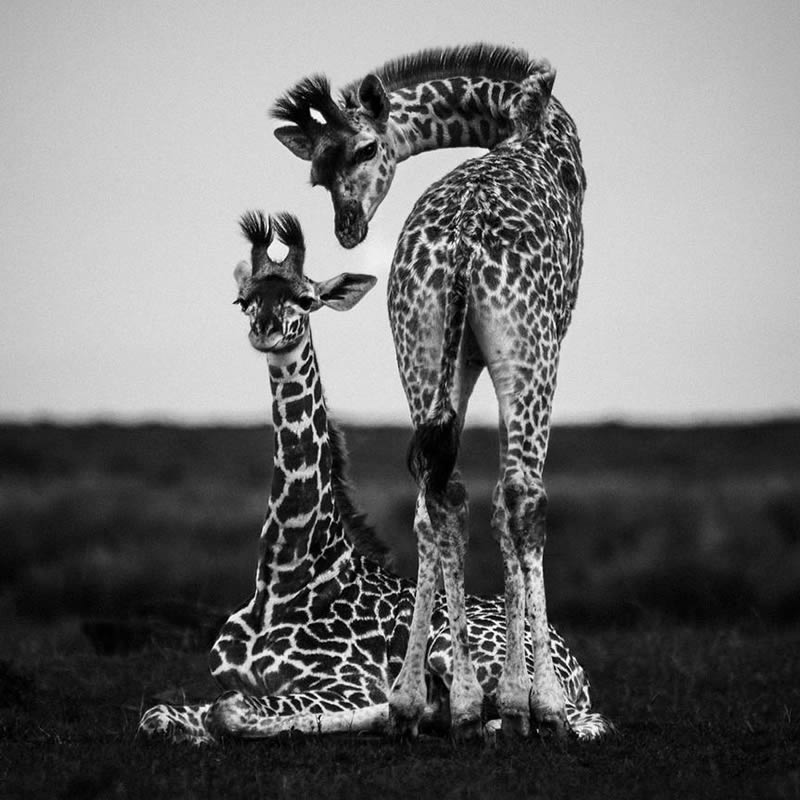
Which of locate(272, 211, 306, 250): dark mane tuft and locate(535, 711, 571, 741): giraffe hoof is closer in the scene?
locate(535, 711, 571, 741): giraffe hoof

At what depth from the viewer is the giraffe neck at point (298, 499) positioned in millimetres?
9047

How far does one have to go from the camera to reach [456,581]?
26.3ft

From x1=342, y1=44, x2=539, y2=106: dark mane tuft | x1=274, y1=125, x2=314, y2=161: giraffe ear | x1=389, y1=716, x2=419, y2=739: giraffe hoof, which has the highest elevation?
x1=342, y1=44, x2=539, y2=106: dark mane tuft

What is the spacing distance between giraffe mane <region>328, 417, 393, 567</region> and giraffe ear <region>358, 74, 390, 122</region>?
204 cm

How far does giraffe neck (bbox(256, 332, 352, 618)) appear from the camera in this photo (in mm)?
9047

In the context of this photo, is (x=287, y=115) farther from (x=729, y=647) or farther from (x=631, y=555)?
(x=631, y=555)

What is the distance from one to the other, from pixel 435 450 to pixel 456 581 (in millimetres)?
766

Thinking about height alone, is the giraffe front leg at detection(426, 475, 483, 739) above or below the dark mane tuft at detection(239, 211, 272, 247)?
below

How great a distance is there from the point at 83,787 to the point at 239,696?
60.5 inches

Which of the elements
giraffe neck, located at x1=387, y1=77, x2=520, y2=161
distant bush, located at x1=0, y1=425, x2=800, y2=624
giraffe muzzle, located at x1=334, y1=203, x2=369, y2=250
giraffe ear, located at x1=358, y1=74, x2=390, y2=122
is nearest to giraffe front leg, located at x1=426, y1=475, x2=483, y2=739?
giraffe muzzle, located at x1=334, y1=203, x2=369, y2=250

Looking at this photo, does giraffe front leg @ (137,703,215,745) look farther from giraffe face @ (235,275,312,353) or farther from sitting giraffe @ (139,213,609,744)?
giraffe face @ (235,275,312,353)

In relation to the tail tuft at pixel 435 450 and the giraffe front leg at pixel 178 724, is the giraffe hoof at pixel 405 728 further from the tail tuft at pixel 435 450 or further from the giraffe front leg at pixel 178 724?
the tail tuft at pixel 435 450

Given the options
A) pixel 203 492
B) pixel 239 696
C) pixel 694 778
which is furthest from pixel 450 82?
pixel 203 492

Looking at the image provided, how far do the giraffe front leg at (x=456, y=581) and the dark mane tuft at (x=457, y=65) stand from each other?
12.1ft
